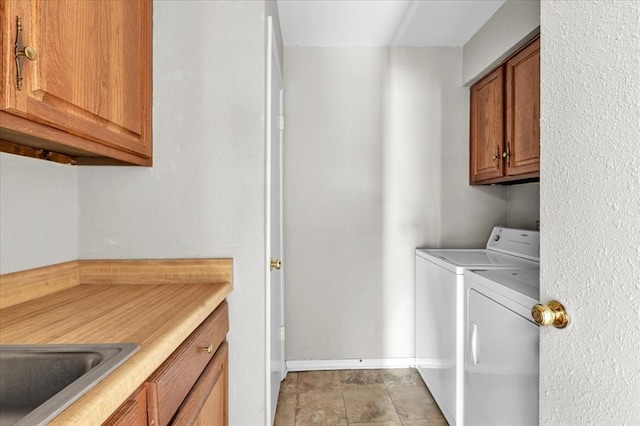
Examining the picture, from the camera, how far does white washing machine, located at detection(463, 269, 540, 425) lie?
1322mm

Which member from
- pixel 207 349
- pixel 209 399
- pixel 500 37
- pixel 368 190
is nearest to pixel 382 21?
pixel 500 37

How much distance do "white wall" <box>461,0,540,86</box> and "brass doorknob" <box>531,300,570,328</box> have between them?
1641 millimetres

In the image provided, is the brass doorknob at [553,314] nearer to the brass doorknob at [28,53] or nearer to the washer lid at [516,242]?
the brass doorknob at [28,53]

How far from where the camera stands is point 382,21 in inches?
95.5

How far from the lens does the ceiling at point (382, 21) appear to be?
2.23m

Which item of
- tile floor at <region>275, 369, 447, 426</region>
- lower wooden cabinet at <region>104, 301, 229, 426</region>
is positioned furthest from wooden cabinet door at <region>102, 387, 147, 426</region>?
tile floor at <region>275, 369, 447, 426</region>

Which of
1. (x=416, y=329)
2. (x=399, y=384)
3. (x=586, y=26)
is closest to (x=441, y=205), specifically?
(x=416, y=329)

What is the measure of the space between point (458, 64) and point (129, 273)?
2.62m

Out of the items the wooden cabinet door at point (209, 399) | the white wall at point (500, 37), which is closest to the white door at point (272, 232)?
the wooden cabinet door at point (209, 399)

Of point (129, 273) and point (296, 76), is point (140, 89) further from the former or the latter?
point (296, 76)

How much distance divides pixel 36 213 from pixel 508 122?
236 cm

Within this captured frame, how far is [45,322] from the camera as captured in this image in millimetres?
975

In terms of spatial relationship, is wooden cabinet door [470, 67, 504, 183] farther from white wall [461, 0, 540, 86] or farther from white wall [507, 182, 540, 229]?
white wall [507, 182, 540, 229]

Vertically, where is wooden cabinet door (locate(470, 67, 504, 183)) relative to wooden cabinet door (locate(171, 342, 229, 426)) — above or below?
above
